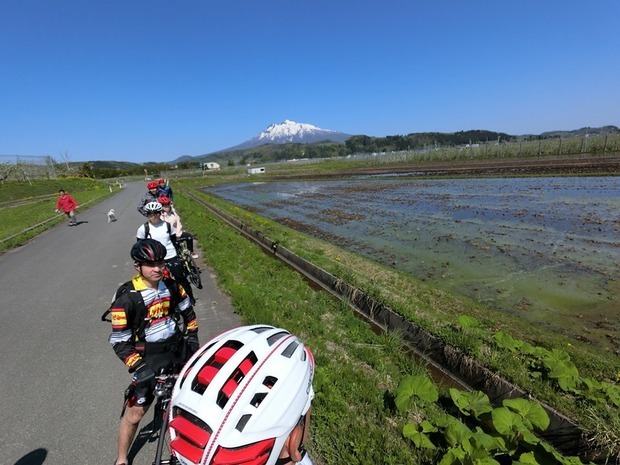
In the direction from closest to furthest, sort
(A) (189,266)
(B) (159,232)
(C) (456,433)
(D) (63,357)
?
(C) (456,433)
(D) (63,357)
(B) (159,232)
(A) (189,266)

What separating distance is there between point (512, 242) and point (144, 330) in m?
12.1

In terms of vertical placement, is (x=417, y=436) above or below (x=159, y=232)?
below

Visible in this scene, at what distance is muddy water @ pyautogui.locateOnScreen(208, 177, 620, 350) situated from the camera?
6945 mm

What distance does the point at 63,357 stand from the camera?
17.3 feet

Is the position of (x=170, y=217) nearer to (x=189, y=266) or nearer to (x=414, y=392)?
(x=189, y=266)

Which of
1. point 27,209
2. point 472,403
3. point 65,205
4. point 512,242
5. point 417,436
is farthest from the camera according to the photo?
point 27,209

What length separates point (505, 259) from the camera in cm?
973

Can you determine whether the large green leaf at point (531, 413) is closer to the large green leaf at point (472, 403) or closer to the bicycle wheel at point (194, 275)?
the large green leaf at point (472, 403)

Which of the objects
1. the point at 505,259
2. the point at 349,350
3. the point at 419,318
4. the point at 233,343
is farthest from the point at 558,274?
the point at 233,343

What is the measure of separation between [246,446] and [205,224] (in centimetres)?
1524

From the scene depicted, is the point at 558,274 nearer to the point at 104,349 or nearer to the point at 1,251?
the point at 104,349

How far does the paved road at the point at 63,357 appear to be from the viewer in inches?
140

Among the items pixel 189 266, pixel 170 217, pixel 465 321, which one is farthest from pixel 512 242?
pixel 170 217

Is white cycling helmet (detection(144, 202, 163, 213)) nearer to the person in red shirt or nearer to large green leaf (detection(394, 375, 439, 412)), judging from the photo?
large green leaf (detection(394, 375, 439, 412))
